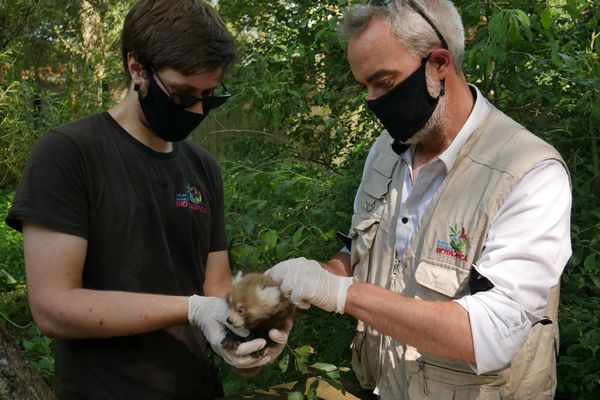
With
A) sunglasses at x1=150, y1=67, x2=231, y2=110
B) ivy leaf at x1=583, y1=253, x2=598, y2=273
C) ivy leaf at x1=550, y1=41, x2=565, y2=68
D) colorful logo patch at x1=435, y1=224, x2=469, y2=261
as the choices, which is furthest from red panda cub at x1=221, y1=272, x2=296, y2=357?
ivy leaf at x1=550, y1=41, x2=565, y2=68

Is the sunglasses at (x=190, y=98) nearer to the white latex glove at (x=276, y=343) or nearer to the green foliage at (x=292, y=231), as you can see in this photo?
the green foliage at (x=292, y=231)

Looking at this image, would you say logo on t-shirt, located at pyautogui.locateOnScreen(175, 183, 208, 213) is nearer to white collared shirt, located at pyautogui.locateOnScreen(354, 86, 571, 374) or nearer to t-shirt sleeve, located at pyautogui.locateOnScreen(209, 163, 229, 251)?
t-shirt sleeve, located at pyautogui.locateOnScreen(209, 163, 229, 251)

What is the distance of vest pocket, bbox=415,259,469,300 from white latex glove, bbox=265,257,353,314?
0.25 metres

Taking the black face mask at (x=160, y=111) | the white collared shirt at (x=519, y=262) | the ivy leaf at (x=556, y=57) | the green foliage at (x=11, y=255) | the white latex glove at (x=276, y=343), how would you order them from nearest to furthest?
the white collared shirt at (x=519, y=262)
the white latex glove at (x=276, y=343)
the black face mask at (x=160, y=111)
the ivy leaf at (x=556, y=57)
the green foliage at (x=11, y=255)

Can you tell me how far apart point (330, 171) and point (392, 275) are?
227 centimetres

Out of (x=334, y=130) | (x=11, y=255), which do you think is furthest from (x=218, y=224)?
(x=11, y=255)

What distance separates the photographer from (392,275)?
2.52 m

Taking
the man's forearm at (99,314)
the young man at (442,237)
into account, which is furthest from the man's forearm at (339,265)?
the man's forearm at (99,314)

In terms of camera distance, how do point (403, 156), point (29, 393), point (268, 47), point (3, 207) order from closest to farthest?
point (29, 393)
point (403, 156)
point (268, 47)
point (3, 207)

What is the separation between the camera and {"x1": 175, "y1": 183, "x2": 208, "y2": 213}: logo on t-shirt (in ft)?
8.37

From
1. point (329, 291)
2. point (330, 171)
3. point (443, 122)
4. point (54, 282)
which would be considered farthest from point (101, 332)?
point (330, 171)

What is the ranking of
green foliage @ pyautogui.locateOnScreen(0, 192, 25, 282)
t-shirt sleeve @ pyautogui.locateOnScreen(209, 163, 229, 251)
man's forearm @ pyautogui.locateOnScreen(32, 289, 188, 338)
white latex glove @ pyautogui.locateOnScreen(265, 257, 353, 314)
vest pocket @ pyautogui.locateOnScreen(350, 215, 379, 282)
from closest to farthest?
man's forearm @ pyautogui.locateOnScreen(32, 289, 188, 338) → white latex glove @ pyautogui.locateOnScreen(265, 257, 353, 314) → vest pocket @ pyautogui.locateOnScreen(350, 215, 379, 282) → t-shirt sleeve @ pyautogui.locateOnScreen(209, 163, 229, 251) → green foliage @ pyautogui.locateOnScreen(0, 192, 25, 282)

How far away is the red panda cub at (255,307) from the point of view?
7.50 feet

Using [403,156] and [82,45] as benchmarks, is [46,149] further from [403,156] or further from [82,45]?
[82,45]
